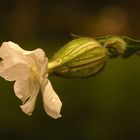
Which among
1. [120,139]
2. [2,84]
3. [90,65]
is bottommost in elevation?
[120,139]

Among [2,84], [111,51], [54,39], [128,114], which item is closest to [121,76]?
[128,114]

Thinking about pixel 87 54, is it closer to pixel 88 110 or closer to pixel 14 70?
pixel 14 70

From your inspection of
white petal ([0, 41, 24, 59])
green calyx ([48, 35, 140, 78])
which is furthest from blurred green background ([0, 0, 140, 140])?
white petal ([0, 41, 24, 59])

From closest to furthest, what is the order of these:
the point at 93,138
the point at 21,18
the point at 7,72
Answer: the point at 7,72 < the point at 93,138 < the point at 21,18

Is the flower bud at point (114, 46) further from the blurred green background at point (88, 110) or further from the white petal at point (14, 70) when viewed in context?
the blurred green background at point (88, 110)

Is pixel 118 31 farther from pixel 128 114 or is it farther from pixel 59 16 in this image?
pixel 128 114

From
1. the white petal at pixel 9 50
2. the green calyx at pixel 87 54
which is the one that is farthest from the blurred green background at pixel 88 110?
the white petal at pixel 9 50

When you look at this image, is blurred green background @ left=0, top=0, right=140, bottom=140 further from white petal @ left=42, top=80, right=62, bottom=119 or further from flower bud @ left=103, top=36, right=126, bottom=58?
white petal @ left=42, top=80, right=62, bottom=119
